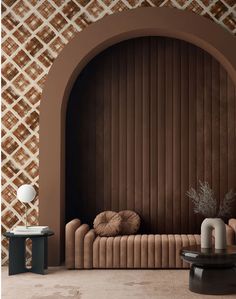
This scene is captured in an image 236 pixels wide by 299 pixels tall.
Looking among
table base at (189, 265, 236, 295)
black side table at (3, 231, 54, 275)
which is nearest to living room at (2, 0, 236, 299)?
black side table at (3, 231, 54, 275)

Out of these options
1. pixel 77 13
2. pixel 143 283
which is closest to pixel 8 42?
pixel 77 13

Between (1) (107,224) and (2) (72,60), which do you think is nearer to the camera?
(1) (107,224)

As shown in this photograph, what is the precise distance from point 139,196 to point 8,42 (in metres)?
2.61

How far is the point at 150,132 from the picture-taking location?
21.6 feet

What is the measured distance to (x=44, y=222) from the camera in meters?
5.99

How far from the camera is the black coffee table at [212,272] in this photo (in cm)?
441

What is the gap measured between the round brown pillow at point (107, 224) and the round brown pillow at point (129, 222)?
0.61 feet

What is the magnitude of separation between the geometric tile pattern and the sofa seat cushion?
100cm

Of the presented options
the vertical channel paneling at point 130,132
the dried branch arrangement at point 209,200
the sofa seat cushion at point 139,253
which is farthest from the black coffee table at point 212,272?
the vertical channel paneling at point 130,132

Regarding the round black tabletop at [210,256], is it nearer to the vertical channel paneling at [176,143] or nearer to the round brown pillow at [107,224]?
the round brown pillow at [107,224]

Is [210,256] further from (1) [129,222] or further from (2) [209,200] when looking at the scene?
(1) [129,222]

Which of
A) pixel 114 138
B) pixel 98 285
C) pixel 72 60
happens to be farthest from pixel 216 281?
pixel 72 60

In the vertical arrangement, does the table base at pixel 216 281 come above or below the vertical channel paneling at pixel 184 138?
below

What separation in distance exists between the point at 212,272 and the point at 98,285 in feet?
3.78
